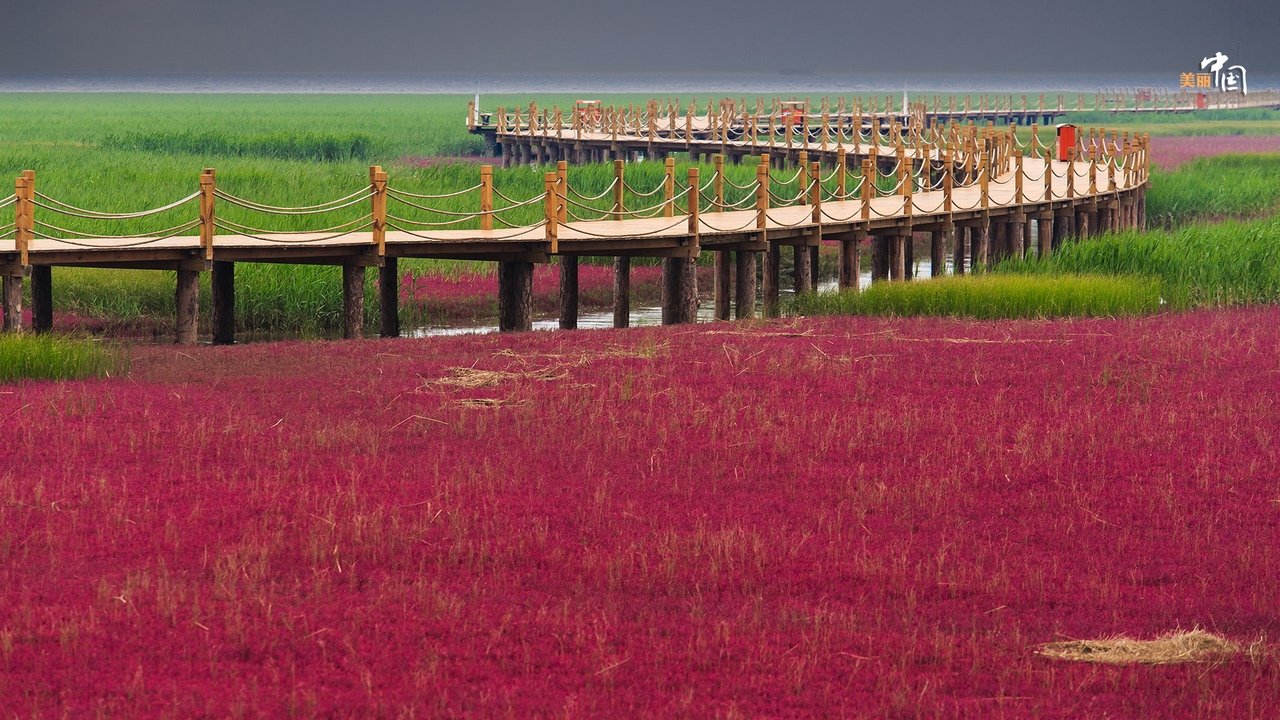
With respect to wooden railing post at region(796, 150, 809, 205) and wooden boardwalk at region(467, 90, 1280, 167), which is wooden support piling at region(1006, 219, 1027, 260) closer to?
wooden railing post at region(796, 150, 809, 205)

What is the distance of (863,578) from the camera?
30.2 feet

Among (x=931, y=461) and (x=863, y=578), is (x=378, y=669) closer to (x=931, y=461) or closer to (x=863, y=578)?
(x=863, y=578)

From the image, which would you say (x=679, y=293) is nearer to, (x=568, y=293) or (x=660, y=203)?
(x=568, y=293)

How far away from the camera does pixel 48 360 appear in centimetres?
1559

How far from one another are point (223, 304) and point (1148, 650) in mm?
14402

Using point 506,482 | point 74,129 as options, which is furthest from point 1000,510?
point 74,129

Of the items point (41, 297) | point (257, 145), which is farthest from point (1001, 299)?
point (257, 145)

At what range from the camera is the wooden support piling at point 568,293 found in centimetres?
2245

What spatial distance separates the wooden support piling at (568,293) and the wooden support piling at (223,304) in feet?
14.1

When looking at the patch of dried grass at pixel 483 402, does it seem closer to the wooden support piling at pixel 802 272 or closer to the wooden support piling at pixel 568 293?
the wooden support piling at pixel 568 293

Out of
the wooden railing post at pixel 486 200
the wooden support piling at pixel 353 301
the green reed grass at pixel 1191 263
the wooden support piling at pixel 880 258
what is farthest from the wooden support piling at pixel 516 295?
the wooden support piling at pixel 880 258

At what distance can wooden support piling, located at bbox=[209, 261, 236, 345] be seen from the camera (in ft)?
66.1

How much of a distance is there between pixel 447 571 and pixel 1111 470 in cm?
501

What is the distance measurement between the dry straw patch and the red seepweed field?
0.11 m
